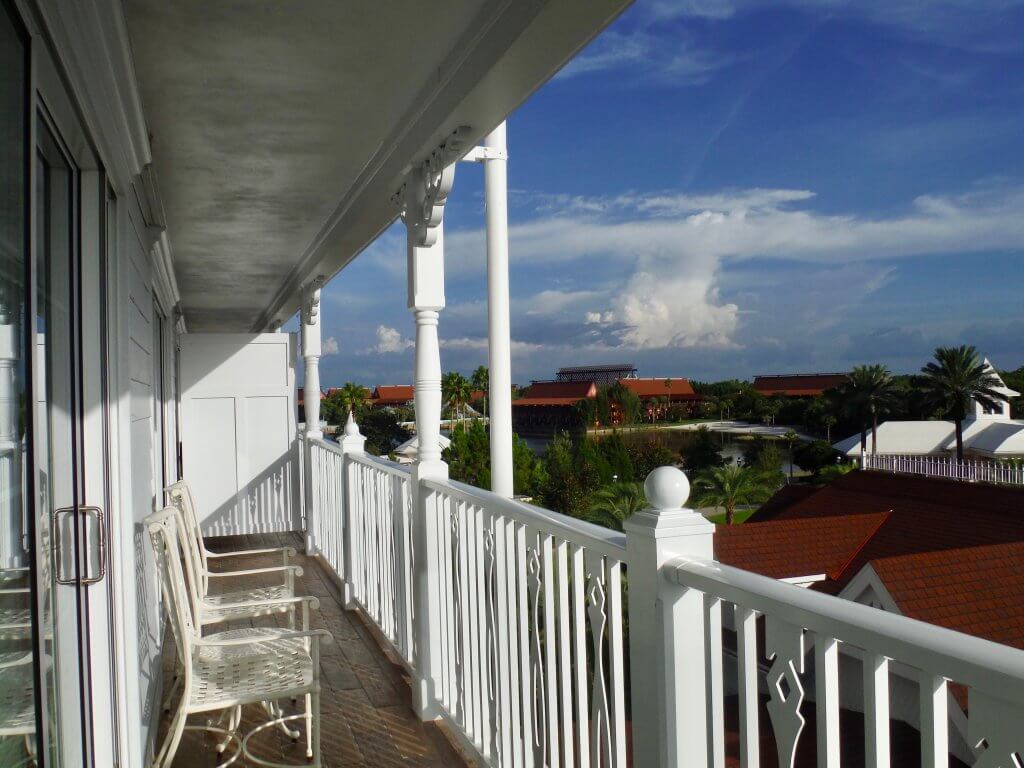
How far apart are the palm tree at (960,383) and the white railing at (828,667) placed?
64756mm

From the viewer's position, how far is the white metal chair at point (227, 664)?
2.52m

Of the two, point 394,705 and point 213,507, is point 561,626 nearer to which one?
point 394,705

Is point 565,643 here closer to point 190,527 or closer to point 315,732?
point 315,732

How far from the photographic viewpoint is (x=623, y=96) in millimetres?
83750

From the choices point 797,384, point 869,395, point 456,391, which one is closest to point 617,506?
point 456,391

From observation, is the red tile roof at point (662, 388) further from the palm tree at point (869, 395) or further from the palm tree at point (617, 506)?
the palm tree at point (617, 506)

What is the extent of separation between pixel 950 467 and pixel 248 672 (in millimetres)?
63834

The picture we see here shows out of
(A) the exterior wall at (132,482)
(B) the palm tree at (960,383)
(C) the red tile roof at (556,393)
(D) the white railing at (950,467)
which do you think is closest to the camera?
(A) the exterior wall at (132,482)

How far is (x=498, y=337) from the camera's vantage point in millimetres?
12164

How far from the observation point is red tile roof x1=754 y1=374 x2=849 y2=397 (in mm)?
64188

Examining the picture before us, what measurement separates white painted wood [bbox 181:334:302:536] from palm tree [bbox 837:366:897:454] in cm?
5959

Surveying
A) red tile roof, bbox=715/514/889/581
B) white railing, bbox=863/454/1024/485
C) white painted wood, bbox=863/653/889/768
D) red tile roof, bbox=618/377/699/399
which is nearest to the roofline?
white painted wood, bbox=863/653/889/768

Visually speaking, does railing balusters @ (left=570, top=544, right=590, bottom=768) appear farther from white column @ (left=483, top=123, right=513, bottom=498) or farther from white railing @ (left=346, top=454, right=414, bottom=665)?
white column @ (left=483, top=123, right=513, bottom=498)

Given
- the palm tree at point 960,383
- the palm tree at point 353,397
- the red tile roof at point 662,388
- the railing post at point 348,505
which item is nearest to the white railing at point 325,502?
the railing post at point 348,505
